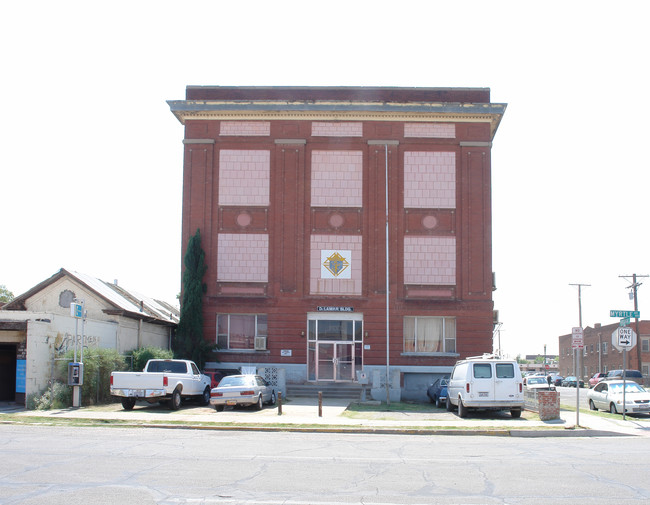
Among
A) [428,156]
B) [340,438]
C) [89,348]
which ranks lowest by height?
[340,438]

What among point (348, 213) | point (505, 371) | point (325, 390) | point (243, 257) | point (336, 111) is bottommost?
point (325, 390)

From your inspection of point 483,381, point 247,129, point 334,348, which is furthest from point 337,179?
point 483,381

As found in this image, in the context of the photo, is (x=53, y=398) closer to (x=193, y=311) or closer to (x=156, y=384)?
(x=156, y=384)

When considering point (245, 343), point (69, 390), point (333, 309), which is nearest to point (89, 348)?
point (69, 390)

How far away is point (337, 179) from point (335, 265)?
15.2ft

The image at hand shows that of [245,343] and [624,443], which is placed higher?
[245,343]

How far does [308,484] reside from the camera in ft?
33.7

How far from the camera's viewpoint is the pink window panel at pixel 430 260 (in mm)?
35812

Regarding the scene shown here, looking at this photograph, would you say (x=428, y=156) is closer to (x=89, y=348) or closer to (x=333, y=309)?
(x=333, y=309)

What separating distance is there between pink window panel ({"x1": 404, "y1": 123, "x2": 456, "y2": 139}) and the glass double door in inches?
462

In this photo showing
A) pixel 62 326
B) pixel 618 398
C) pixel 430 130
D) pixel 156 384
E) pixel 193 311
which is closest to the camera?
pixel 156 384

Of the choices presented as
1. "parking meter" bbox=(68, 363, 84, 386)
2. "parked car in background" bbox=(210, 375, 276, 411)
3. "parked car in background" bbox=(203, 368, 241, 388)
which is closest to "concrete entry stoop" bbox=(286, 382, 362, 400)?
"parked car in background" bbox=(203, 368, 241, 388)

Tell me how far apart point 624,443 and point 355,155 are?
901 inches

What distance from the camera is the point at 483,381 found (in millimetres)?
23094
